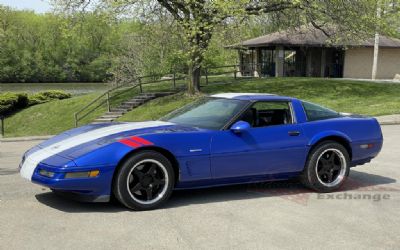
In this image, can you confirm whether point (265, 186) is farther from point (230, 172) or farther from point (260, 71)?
point (260, 71)

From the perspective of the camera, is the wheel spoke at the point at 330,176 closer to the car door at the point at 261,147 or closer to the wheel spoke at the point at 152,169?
the car door at the point at 261,147

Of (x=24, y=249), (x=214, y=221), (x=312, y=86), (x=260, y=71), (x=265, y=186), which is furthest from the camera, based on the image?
(x=260, y=71)

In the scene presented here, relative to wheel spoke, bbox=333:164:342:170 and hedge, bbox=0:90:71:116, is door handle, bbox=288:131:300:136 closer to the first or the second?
wheel spoke, bbox=333:164:342:170

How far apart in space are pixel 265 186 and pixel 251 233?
7.38 ft

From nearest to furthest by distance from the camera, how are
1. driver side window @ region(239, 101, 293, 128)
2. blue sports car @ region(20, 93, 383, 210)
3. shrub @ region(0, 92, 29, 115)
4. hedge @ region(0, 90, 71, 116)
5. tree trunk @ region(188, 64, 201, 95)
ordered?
blue sports car @ region(20, 93, 383, 210) → driver side window @ region(239, 101, 293, 128) → tree trunk @ region(188, 64, 201, 95) → shrub @ region(0, 92, 29, 115) → hedge @ region(0, 90, 71, 116)

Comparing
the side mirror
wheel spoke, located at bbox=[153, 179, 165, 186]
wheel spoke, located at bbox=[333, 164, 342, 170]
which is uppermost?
the side mirror

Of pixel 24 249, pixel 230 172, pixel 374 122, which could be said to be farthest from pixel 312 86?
pixel 24 249

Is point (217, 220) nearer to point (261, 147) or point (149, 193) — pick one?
point (149, 193)

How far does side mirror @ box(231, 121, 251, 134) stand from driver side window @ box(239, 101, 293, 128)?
24cm

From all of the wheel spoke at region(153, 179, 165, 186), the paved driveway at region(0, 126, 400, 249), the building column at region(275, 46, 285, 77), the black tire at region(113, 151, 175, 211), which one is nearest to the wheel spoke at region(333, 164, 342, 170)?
the paved driveway at region(0, 126, 400, 249)

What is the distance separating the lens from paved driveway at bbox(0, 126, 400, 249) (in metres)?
4.72

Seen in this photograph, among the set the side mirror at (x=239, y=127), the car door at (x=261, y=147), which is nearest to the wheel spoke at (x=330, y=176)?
the car door at (x=261, y=147)

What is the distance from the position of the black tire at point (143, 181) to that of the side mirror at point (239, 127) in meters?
0.97

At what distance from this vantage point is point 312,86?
28.7 meters
